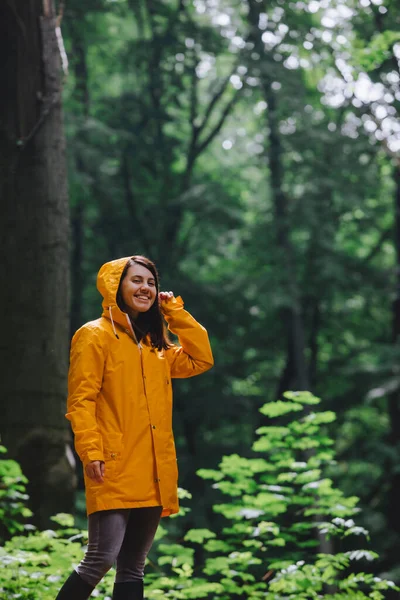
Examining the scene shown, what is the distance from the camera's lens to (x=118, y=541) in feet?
10.8

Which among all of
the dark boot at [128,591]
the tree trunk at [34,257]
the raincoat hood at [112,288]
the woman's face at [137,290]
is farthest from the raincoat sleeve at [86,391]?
the tree trunk at [34,257]

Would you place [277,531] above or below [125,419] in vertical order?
below

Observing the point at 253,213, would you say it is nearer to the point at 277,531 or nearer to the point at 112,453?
the point at 277,531

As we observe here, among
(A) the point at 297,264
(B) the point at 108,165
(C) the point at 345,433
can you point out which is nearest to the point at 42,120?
Result: (B) the point at 108,165

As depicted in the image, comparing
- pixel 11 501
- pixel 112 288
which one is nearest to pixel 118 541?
pixel 112 288

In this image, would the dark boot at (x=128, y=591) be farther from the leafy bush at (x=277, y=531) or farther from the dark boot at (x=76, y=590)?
the leafy bush at (x=277, y=531)

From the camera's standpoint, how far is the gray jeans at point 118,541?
328cm

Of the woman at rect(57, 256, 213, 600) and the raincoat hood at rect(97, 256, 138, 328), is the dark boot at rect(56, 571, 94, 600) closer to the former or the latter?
the woman at rect(57, 256, 213, 600)

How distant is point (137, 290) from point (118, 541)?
1117 mm

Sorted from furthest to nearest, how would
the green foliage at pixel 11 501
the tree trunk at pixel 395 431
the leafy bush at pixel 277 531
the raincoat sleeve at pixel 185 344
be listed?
the tree trunk at pixel 395 431 → the green foliage at pixel 11 501 → the leafy bush at pixel 277 531 → the raincoat sleeve at pixel 185 344

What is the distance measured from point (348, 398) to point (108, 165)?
6121mm

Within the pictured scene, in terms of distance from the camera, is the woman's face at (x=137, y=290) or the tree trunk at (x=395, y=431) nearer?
the woman's face at (x=137, y=290)

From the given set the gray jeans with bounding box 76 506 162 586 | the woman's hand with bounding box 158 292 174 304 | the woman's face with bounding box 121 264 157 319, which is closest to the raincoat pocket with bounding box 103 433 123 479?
the gray jeans with bounding box 76 506 162 586

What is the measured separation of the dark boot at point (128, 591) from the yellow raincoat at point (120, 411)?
0.37m
